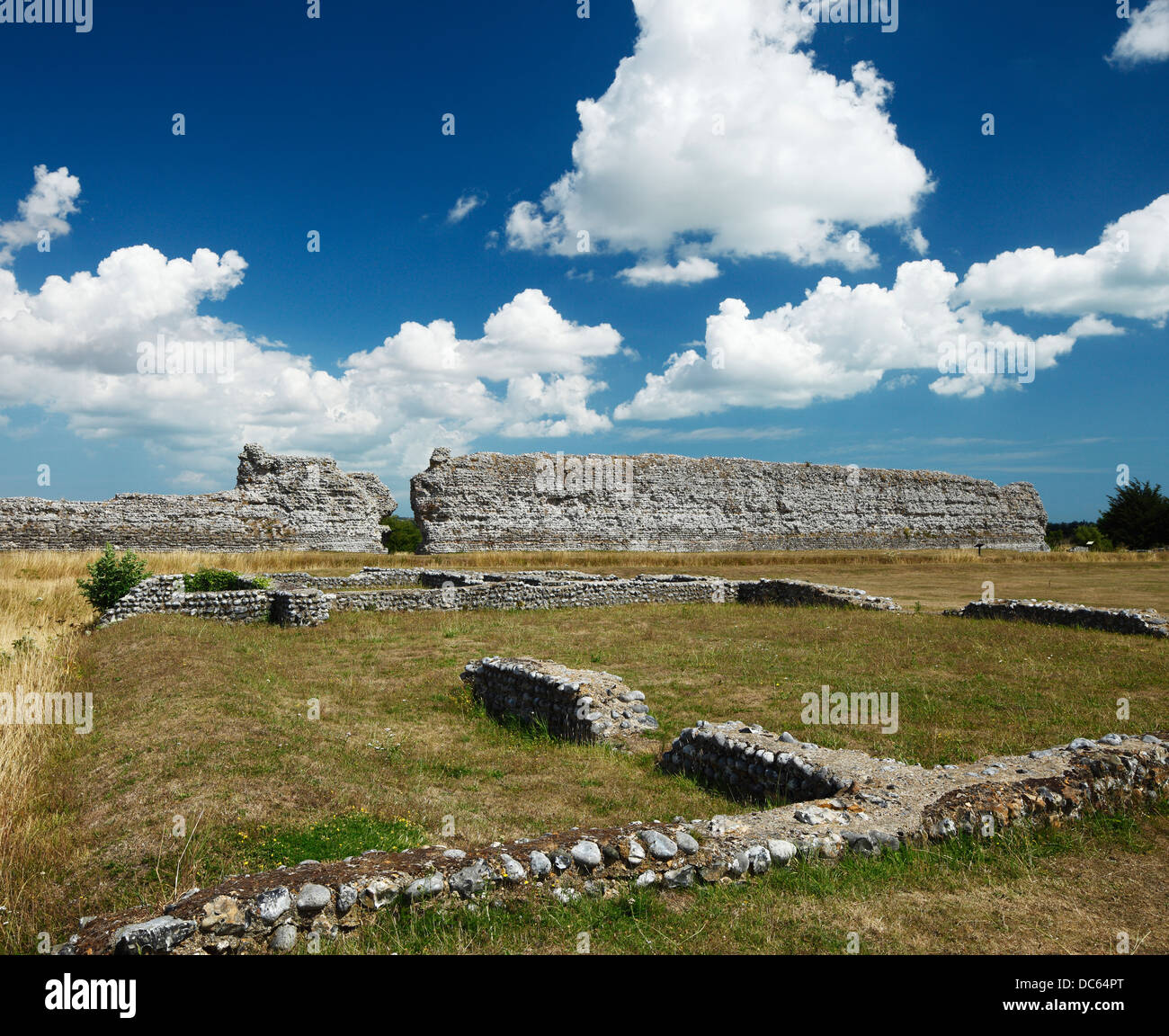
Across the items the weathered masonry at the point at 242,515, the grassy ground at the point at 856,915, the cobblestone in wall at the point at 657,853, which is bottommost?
the grassy ground at the point at 856,915

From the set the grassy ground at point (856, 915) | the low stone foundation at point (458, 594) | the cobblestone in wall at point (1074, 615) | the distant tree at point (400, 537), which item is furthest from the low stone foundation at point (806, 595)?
the distant tree at point (400, 537)

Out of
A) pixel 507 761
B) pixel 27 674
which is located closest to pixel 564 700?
pixel 507 761

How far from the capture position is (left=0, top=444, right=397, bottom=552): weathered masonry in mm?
33812

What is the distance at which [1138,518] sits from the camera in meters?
49.5

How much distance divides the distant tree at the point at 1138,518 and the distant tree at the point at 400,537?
53.6 meters

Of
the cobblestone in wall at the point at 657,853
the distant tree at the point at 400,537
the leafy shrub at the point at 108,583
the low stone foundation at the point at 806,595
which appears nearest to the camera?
the cobblestone in wall at the point at 657,853

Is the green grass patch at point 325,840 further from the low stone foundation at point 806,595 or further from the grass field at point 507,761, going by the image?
the low stone foundation at point 806,595

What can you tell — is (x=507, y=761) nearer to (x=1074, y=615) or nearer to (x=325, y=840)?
(x=325, y=840)

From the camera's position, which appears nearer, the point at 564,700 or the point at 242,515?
the point at 564,700

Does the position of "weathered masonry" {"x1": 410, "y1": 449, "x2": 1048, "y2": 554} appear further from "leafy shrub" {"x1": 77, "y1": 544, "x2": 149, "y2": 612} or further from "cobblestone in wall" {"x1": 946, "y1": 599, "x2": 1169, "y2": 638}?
"cobblestone in wall" {"x1": 946, "y1": 599, "x2": 1169, "y2": 638}

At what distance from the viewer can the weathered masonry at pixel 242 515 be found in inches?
1331

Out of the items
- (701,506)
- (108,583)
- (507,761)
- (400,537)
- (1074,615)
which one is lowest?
(507,761)

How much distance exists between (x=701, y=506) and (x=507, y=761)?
4244 centimetres
